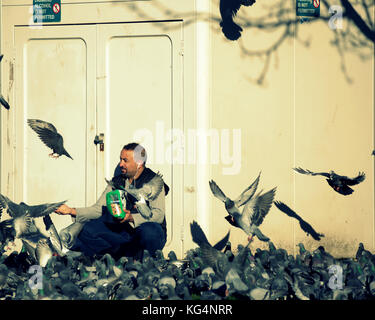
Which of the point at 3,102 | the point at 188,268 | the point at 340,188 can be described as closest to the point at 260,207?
the point at 188,268

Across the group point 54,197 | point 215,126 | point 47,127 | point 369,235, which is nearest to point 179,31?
point 215,126

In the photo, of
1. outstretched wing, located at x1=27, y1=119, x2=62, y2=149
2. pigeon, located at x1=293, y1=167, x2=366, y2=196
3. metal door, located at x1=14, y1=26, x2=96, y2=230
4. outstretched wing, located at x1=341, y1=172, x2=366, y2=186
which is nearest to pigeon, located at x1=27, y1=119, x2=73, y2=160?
outstretched wing, located at x1=27, y1=119, x2=62, y2=149

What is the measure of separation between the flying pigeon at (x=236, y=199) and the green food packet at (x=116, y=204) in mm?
711

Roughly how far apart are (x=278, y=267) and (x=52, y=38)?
2.86 m

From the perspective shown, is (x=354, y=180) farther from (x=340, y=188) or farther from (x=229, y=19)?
(x=229, y=19)

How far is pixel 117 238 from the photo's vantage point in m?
5.36

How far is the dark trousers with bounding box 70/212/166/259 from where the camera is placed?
5324mm

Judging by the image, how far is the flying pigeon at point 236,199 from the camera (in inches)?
189

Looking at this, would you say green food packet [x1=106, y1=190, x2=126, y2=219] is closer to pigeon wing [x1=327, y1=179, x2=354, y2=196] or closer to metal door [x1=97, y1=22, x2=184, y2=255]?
metal door [x1=97, y1=22, x2=184, y2=255]

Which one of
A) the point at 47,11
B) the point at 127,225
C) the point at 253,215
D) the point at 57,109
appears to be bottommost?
the point at 127,225

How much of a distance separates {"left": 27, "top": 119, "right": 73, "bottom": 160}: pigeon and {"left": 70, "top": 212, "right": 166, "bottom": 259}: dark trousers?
0.73 metres

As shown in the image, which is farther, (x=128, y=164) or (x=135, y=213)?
(x=128, y=164)
